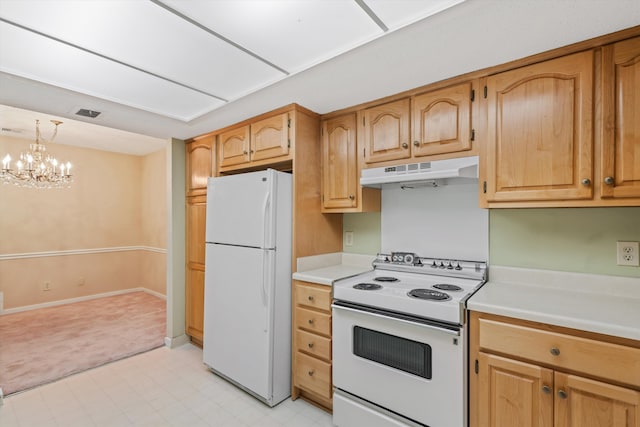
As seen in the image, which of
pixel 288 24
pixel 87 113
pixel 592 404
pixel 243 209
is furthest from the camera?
pixel 87 113

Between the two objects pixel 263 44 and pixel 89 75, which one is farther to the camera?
pixel 89 75

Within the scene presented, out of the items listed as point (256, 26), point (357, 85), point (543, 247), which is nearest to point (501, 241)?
point (543, 247)

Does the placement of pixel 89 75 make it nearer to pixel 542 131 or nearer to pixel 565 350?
pixel 542 131

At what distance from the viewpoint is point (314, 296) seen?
2.18 meters

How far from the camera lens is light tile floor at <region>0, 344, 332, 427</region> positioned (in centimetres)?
205

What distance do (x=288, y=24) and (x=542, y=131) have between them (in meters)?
1.40

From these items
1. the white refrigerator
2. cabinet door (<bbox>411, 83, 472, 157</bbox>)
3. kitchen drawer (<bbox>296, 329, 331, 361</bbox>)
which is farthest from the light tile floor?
cabinet door (<bbox>411, 83, 472, 157</bbox>)

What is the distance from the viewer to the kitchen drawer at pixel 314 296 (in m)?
2.10

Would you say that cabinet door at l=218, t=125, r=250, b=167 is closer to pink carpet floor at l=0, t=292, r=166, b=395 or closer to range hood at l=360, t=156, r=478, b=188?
range hood at l=360, t=156, r=478, b=188

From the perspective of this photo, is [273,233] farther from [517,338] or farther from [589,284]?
[589,284]

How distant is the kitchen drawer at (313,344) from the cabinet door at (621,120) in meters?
1.76

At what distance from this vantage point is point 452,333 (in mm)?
1531

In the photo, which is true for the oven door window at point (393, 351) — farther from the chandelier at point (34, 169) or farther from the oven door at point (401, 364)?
the chandelier at point (34, 169)

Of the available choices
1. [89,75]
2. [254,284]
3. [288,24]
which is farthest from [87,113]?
[288,24]
